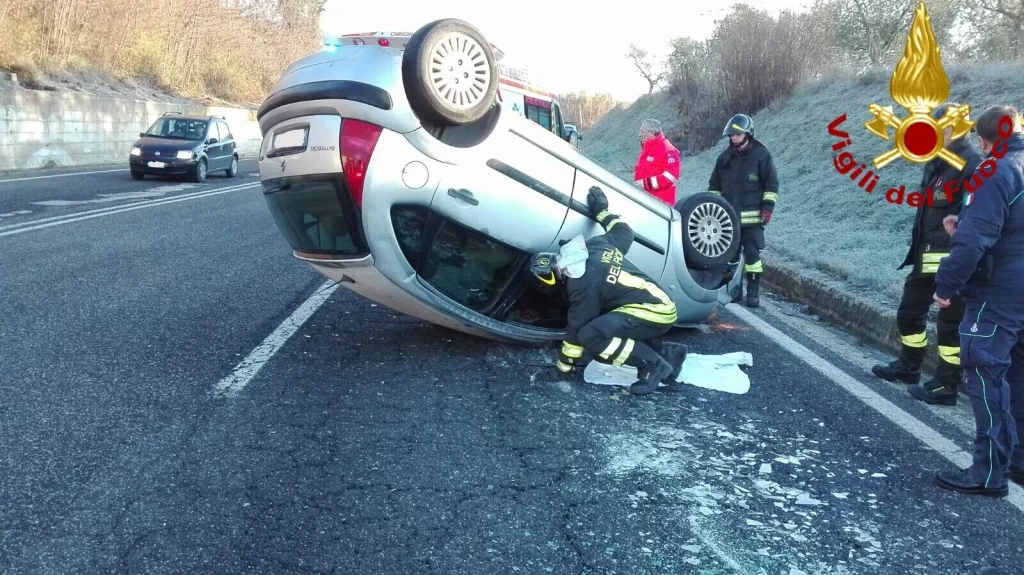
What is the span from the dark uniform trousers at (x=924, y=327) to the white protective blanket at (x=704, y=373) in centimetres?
94

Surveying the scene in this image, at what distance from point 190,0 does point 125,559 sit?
35004 millimetres

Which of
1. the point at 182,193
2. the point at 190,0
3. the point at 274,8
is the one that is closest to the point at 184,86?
the point at 190,0

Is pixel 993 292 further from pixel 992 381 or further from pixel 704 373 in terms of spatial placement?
pixel 704 373

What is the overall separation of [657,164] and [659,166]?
1.2 inches

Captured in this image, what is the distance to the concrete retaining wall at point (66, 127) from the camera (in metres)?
17.7

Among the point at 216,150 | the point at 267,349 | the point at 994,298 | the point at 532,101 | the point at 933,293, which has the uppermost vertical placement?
the point at 532,101

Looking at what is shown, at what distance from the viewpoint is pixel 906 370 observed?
489 cm

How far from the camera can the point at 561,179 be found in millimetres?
4871

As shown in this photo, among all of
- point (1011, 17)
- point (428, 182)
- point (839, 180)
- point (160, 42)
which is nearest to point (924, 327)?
point (428, 182)

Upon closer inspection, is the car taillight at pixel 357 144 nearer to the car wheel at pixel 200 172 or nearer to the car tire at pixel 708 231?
the car tire at pixel 708 231

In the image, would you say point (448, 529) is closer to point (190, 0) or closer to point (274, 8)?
point (190, 0)

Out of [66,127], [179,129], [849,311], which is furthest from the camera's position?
[66,127]

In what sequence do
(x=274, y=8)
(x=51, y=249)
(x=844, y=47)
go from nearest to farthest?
(x=51, y=249) → (x=844, y=47) → (x=274, y=8)

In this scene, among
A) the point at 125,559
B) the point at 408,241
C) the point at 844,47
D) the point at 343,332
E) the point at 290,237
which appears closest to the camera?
the point at 125,559
